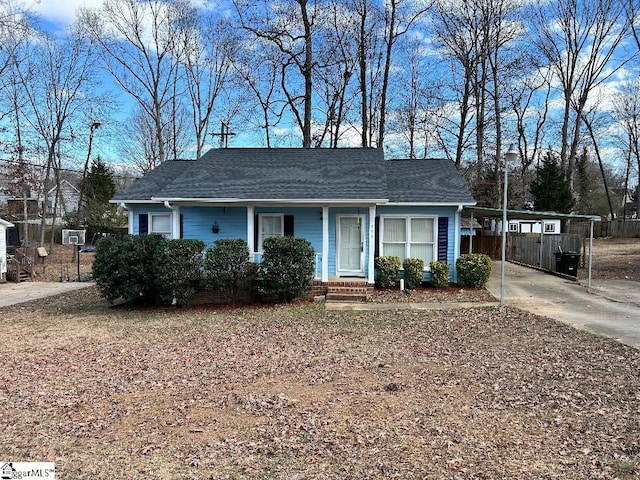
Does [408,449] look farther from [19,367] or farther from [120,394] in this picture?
[19,367]

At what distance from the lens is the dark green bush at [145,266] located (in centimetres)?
1123

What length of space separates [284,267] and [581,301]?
7.69 meters

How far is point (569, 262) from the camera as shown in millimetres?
16344

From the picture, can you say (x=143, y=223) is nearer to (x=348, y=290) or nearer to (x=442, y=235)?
(x=348, y=290)

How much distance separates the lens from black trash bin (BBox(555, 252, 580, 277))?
1622 cm

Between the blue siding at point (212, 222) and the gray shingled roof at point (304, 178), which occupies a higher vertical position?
the gray shingled roof at point (304, 178)

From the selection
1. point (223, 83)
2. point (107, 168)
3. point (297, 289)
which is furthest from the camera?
point (107, 168)

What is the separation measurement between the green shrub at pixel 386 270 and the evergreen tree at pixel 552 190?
21196mm

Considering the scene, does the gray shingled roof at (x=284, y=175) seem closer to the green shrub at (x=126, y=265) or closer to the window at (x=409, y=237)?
the window at (x=409, y=237)

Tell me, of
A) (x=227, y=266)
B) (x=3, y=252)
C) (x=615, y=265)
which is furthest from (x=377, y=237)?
(x=3, y=252)

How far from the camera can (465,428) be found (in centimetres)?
454

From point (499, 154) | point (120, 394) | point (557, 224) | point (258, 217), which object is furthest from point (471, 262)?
point (557, 224)

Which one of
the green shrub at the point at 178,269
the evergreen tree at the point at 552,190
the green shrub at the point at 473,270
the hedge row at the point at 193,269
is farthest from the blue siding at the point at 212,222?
the evergreen tree at the point at 552,190

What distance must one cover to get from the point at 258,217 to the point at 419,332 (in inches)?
278
